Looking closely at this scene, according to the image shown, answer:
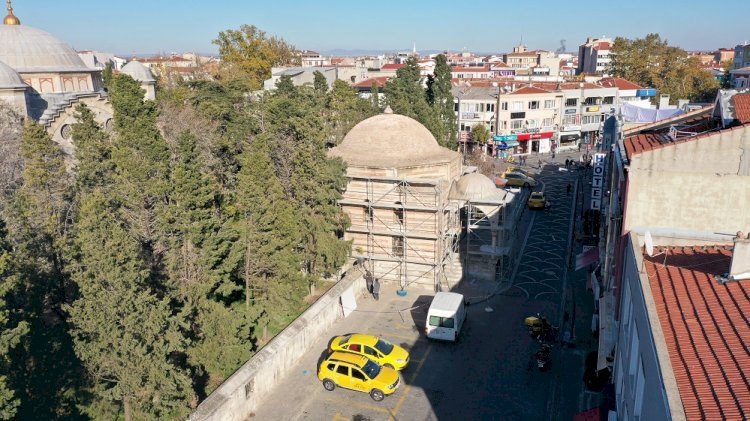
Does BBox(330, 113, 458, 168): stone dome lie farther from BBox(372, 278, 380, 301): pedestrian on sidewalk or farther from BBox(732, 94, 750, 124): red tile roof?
BBox(732, 94, 750, 124): red tile roof

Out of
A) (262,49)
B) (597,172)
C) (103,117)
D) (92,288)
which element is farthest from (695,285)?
(262,49)

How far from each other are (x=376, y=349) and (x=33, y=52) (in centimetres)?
4012

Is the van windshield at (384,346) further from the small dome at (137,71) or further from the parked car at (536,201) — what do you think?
the small dome at (137,71)

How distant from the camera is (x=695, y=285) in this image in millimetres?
13453

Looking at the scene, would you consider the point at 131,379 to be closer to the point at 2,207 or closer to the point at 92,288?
the point at 92,288

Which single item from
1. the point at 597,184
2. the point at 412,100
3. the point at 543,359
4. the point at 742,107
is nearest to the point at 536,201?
the point at 597,184

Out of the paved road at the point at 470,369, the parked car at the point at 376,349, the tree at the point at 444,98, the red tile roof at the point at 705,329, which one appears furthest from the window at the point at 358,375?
the tree at the point at 444,98

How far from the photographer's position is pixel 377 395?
65.0 feet

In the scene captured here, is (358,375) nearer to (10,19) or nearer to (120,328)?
(120,328)

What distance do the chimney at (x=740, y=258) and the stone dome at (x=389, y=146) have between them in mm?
18928

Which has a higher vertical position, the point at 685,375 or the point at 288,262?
the point at 685,375

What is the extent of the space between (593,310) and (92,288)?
2198 cm

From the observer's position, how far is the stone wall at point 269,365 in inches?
699

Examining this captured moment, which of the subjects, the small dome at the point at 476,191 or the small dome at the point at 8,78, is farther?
the small dome at the point at 8,78
